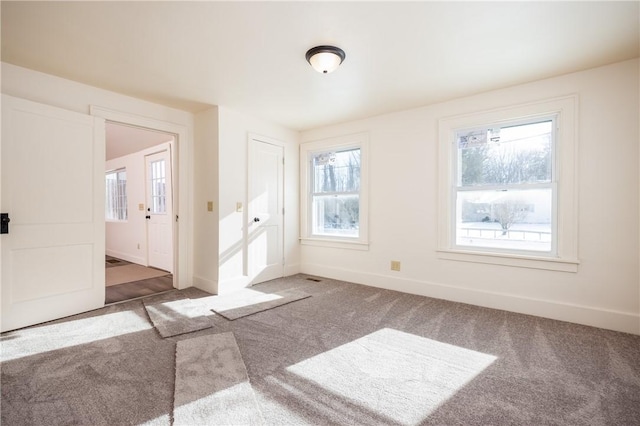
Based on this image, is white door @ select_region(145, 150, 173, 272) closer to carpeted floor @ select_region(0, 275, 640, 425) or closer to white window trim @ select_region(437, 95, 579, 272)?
carpeted floor @ select_region(0, 275, 640, 425)

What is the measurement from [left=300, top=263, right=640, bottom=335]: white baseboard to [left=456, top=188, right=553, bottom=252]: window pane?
1.82 ft

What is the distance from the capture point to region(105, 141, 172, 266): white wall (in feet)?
19.4

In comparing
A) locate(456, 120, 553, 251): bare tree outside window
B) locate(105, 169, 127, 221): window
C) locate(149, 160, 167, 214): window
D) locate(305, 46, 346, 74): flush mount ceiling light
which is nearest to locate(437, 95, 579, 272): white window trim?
locate(456, 120, 553, 251): bare tree outside window

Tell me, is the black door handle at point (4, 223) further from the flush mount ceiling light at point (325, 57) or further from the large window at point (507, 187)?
the large window at point (507, 187)

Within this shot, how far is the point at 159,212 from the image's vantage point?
559 centimetres

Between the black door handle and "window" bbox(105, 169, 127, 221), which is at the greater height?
"window" bbox(105, 169, 127, 221)

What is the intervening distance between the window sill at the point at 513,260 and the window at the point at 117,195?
640 centimetres

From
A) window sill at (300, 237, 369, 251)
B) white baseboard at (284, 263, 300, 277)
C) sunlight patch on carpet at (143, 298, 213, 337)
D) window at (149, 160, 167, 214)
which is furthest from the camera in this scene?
window at (149, 160, 167, 214)

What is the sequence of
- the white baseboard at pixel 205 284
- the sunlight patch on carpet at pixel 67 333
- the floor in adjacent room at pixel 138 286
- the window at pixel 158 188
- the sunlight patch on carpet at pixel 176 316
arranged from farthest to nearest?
the window at pixel 158 188 < the white baseboard at pixel 205 284 < the floor in adjacent room at pixel 138 286 < the sunlight patch on carpet at pixel 176 316 < the sunlight patch on carpet at pixel 67 333

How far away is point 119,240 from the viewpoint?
22.0 feet

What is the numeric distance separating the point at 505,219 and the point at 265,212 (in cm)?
314

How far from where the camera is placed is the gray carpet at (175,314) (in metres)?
2.81

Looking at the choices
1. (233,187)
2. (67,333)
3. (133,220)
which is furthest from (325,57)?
(133,220)

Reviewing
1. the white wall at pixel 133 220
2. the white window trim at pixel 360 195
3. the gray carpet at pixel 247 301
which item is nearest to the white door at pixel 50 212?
the gray carpet at pixel 247 301
